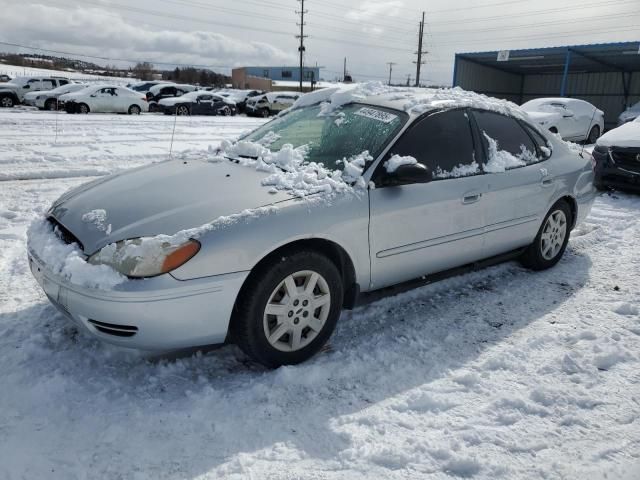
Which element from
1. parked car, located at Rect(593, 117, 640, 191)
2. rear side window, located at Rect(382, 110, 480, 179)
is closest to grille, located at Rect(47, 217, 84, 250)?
rear side window, located at Rect(382, 110, 480, 179)

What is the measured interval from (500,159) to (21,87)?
25654 mm

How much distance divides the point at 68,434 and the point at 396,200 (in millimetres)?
2234

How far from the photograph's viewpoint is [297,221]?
2.82m

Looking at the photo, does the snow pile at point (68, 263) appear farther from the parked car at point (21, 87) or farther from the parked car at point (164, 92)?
the parked car at point (164, 92)

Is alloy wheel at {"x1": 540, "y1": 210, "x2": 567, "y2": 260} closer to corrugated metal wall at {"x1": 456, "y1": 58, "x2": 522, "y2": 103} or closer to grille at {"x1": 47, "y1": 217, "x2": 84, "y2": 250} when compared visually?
grille at {"x1": 47, "y1": 217, "x2": 84, "y2": 250}

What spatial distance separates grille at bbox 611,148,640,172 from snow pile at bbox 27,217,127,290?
756 centimetres

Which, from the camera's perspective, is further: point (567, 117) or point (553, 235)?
point (567, 117)

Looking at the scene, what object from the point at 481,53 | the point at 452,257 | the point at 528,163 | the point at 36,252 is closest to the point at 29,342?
the point at 36,252

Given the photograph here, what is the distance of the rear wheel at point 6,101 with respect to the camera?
22266 mm

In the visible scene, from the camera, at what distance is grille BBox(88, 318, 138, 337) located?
2.54 meters

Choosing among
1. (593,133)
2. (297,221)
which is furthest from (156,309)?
(593,133)

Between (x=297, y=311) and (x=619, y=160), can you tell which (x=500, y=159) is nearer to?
(x=297, y=311)

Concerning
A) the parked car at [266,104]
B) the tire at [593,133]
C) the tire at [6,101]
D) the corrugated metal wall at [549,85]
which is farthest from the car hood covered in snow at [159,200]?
the corrugated metal wall at [549,85]

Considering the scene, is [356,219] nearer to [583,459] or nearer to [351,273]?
[351,273]
